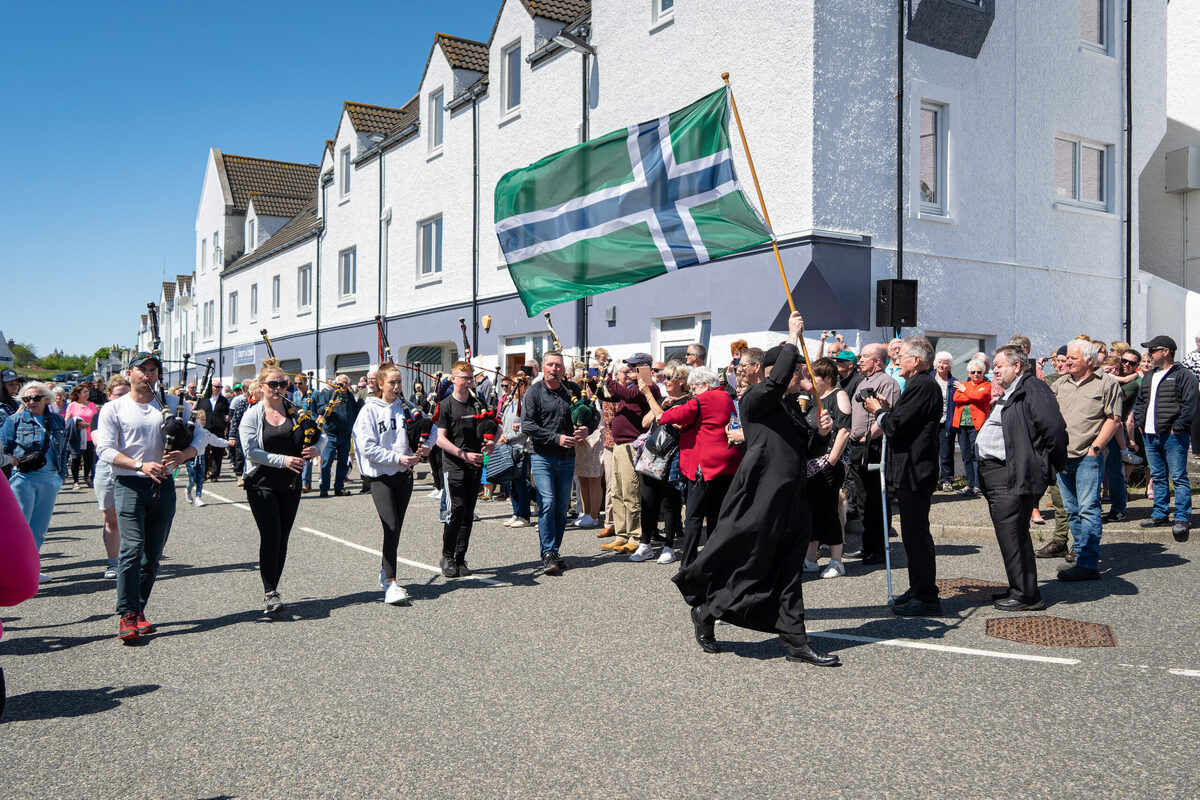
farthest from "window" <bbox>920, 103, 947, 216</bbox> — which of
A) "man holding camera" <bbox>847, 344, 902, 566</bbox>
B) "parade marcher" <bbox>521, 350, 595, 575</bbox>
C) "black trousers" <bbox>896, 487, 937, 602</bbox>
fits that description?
"black trousers" <bbox>896, 487, 937, 602</bbox>

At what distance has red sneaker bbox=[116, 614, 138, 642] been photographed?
6297mm

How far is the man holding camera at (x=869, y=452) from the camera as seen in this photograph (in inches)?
343

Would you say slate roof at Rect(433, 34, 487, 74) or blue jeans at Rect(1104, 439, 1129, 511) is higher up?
slate roof at Rect(433, 34, 487, 74)

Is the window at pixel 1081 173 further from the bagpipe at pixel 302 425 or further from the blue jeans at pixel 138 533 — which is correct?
the blue jeans at pixel 138 533

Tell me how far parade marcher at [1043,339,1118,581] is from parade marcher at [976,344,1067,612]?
1.13m

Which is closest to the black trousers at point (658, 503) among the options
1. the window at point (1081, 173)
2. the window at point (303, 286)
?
the window at point (1081, 173)

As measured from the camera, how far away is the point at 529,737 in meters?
4.38

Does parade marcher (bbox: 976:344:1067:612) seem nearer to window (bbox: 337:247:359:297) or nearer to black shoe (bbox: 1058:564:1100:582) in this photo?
black shoe (bbox: 1058:564:1100:582)

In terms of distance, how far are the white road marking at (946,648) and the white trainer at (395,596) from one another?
10.6ft

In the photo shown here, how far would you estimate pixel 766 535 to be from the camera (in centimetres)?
570

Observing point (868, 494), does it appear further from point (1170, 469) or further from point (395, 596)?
point (395, 596)

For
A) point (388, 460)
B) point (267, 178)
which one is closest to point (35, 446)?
point (388, 460)

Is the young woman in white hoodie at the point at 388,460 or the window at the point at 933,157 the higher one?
the window at the point at 933,157

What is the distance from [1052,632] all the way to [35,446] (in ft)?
27.6
